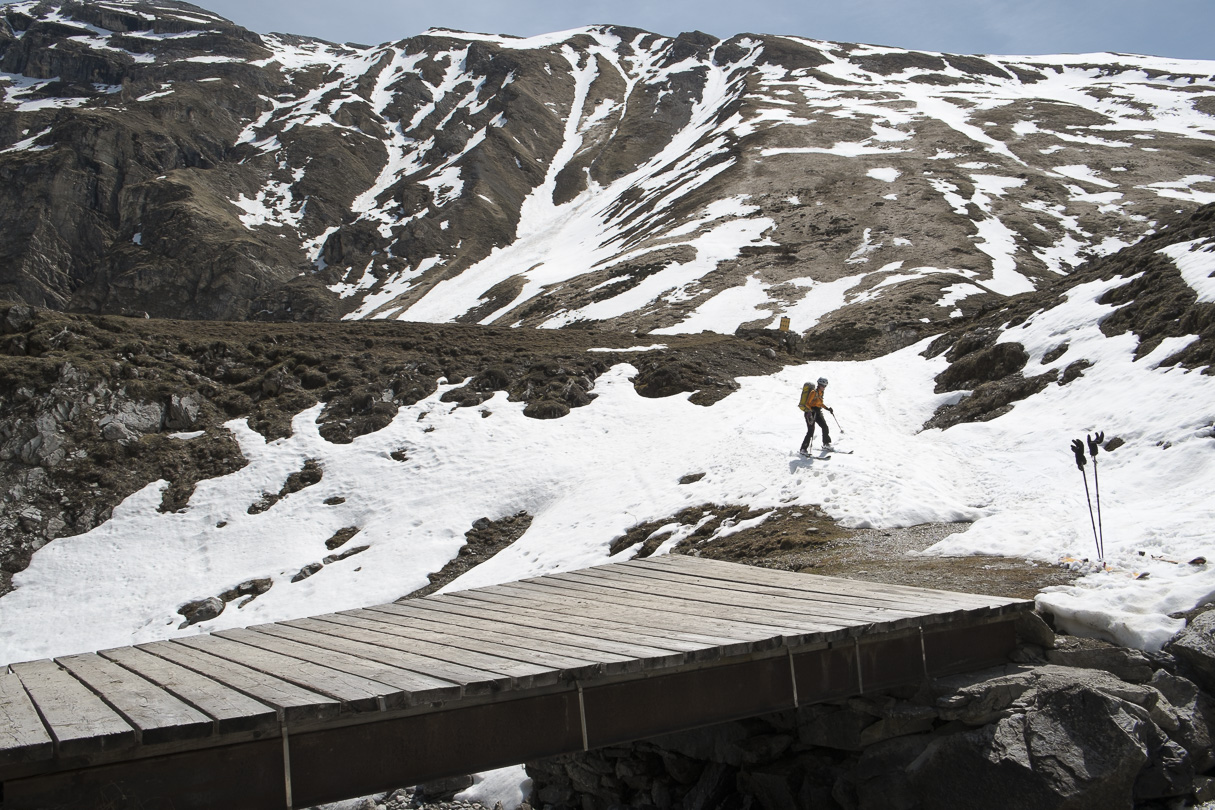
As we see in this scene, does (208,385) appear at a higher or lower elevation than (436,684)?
higher

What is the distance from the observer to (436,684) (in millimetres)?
5582

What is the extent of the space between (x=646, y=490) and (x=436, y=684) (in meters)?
15.1

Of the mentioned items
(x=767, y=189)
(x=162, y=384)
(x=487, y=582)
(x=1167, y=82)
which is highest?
(x=1167, y=82)

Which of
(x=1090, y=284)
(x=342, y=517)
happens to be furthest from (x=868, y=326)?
(x=342, y=517)

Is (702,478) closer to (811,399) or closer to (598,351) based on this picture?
(811,399)

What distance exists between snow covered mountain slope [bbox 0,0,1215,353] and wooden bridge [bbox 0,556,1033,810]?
3147 cm

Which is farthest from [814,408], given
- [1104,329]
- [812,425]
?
[1104,329]

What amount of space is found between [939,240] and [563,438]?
128 ft

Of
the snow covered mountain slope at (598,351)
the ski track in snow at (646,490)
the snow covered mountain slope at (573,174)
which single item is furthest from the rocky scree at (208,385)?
the snow covered mountain slope at (573,174)

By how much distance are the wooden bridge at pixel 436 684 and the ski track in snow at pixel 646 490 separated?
250 centimetres

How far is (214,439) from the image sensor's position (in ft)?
86.3

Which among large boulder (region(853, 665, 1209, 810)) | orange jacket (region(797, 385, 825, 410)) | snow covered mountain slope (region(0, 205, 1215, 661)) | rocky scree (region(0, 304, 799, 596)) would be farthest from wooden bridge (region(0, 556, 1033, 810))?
rocky scree (region(0, 304, 799, 596))

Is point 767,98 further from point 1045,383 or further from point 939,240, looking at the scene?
point 1045,383

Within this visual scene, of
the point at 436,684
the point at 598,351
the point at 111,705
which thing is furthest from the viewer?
the point at 598,351
